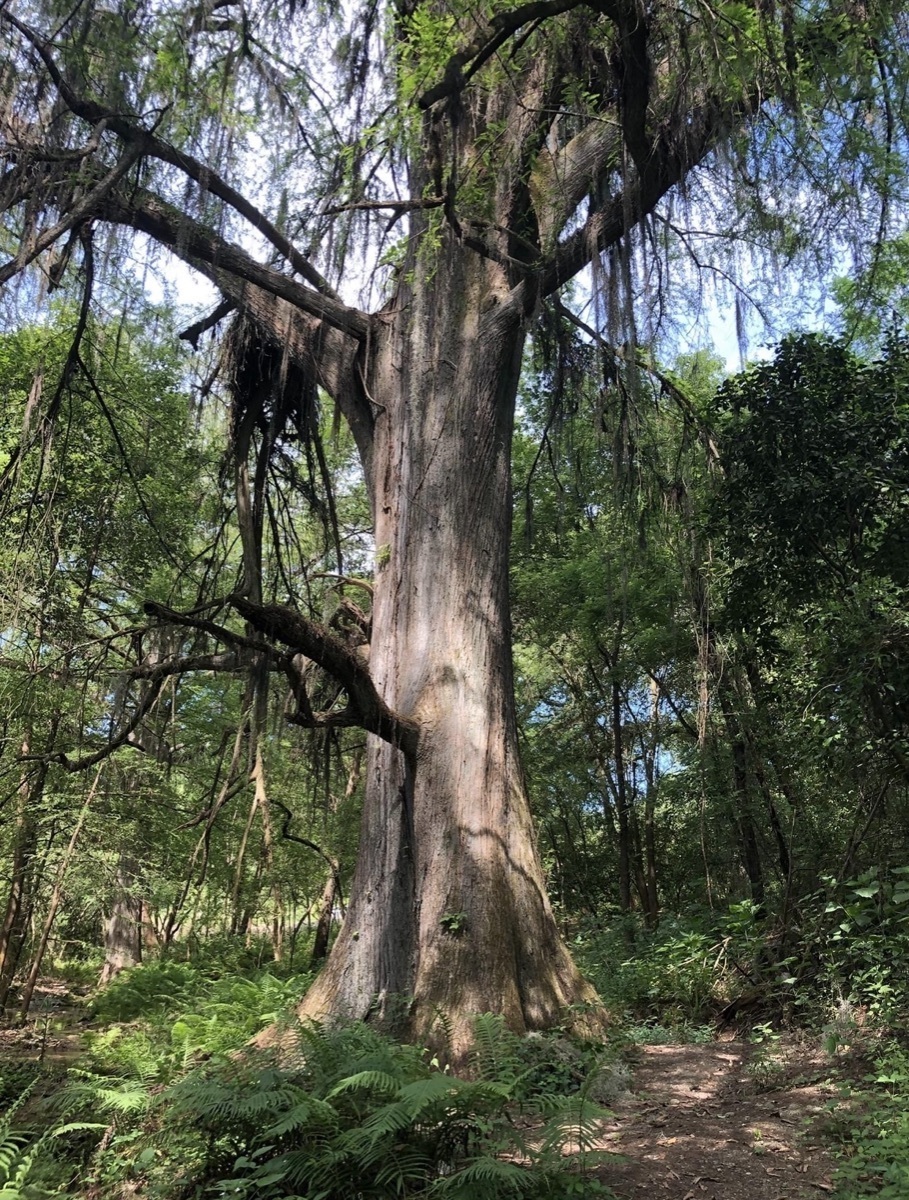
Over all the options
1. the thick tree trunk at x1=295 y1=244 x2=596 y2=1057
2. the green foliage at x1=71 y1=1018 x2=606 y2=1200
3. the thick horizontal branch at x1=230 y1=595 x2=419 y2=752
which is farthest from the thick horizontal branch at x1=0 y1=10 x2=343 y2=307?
the green foliage at x1=71 y1=1018 x2=606 y2=1200

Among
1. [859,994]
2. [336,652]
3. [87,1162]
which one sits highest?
[336,652]

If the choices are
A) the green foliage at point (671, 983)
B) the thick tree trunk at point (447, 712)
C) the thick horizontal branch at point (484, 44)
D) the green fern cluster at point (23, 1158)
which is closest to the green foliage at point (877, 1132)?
the thick tree trunk at point (447, 712)

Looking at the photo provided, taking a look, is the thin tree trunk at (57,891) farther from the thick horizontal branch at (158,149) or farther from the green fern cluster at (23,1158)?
the thick horizontal branch at (158,149)

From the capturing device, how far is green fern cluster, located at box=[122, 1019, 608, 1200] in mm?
2672

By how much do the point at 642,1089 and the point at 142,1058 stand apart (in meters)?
2.59

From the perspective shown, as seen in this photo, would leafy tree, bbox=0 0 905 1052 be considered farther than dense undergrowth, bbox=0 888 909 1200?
Yes

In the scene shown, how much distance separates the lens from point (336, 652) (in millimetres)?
4090

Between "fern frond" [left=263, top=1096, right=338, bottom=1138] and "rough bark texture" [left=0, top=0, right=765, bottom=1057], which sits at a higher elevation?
"rough bark texture" [left=0, top=0, right=765, bottom=1057]

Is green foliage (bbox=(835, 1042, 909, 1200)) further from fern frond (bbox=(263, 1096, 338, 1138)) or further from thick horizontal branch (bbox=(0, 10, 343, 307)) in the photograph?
thick horizontal branch (bbox=(0, 10, 343, 307))

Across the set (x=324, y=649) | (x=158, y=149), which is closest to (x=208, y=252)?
(x=158, y=149)

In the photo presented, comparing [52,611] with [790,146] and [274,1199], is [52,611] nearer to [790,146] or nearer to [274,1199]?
[274,1199]

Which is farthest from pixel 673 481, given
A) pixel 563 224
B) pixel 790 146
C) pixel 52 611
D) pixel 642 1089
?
pixel 52 611

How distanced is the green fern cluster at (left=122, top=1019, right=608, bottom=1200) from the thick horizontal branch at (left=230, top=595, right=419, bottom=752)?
1.54 m

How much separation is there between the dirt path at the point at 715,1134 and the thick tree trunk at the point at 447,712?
0.62m
